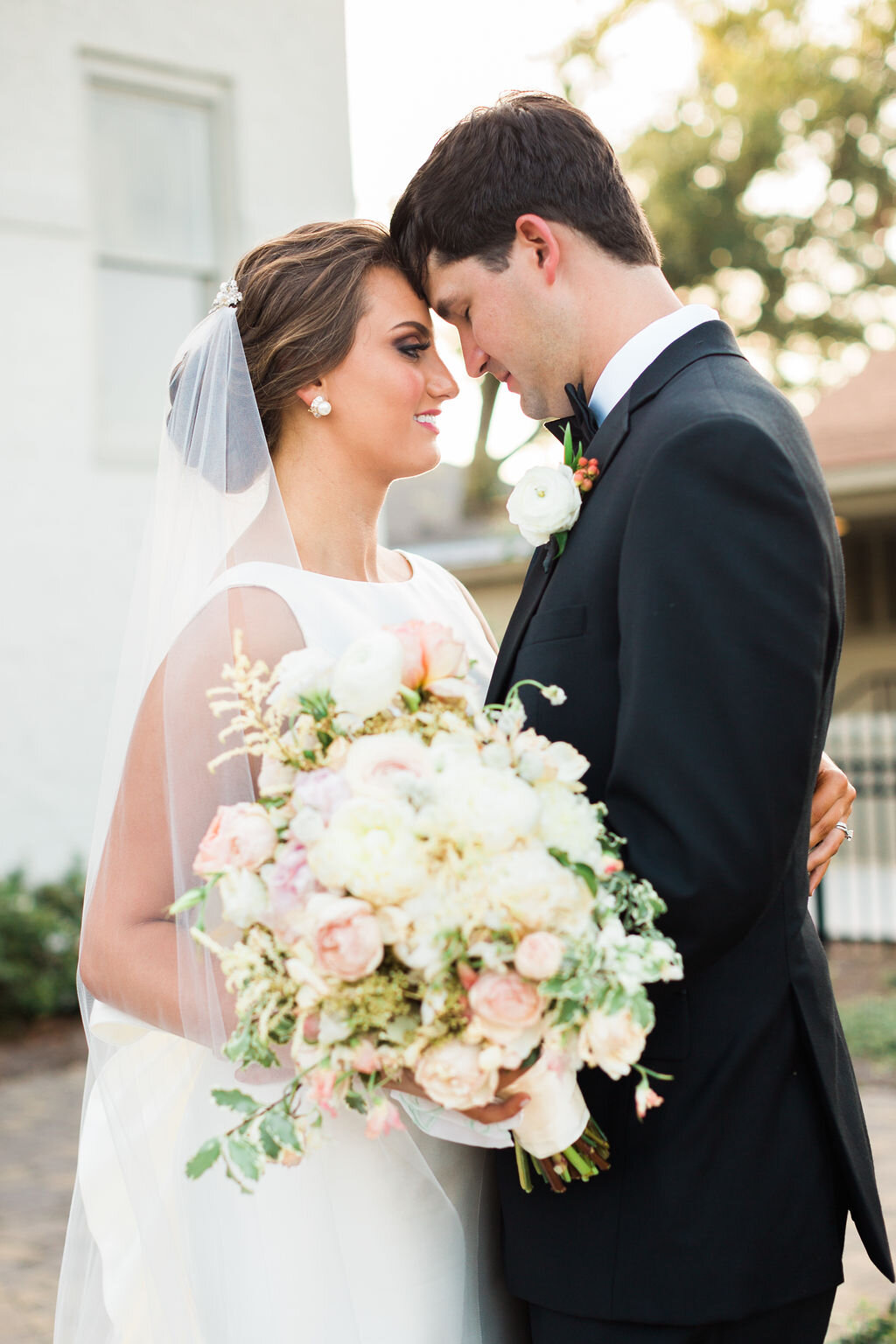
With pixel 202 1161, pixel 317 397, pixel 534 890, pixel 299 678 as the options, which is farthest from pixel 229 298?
pixel 202 1161

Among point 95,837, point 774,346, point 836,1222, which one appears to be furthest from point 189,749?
point 774,346

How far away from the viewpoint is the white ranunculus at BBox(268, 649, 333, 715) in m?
1.94

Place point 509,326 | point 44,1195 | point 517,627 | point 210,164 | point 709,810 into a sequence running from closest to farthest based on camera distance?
1. point 709,810
2. point 517,627
3. point 509,326
4. point 44,1195
5. point 210,164

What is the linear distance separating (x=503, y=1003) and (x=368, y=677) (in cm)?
48

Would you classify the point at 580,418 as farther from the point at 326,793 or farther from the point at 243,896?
the point at 243,896

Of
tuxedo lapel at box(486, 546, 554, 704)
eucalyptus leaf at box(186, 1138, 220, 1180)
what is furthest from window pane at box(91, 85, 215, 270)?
eucalyptus leaf at box(186, 1138, 220, 1180)

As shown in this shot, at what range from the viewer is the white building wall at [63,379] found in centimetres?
820

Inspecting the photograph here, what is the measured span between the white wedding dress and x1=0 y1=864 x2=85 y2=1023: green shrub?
17.9 feet

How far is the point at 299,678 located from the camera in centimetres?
194

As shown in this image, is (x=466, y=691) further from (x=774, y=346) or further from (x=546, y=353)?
(x=774, y=346)

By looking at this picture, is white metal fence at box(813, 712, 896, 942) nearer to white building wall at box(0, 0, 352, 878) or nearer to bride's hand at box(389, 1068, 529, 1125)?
white building wall at box(0, 0, 352, 878)

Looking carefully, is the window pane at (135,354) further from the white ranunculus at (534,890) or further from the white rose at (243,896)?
the white ranunculus at (534,890)

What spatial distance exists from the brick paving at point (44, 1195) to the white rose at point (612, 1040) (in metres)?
2.65

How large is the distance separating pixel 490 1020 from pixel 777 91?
993 inches
